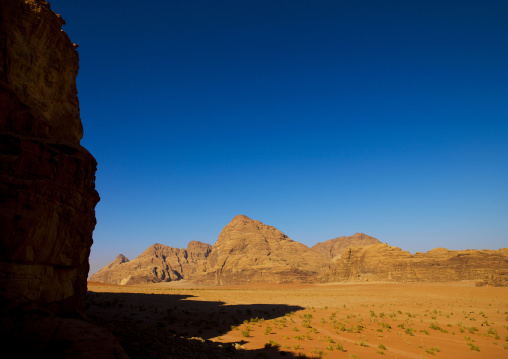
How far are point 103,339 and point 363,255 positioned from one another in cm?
11184

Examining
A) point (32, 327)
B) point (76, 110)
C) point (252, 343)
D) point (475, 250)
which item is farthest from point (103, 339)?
point (475, 250)

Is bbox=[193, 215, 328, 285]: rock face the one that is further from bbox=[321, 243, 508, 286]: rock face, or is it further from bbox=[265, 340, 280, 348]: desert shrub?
bbox=[265, 340, 280, 348]: desert shrub

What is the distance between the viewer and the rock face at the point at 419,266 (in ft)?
256

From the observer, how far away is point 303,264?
470ft

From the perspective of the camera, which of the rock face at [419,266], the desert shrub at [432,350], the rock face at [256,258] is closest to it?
the desert shrub at [432,350]

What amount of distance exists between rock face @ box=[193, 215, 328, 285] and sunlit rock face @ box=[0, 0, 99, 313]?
358 ft

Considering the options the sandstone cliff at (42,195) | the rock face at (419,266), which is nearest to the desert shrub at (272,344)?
the sandstone cliff at (42,195)

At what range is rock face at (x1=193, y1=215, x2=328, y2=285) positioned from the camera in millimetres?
121312

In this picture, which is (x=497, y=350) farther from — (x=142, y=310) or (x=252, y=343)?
(x=142, y=310)

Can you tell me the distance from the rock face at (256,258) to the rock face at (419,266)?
722 inches

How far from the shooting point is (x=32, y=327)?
576 centimetres

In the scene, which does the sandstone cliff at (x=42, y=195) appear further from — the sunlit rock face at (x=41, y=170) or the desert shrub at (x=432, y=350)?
the desert shrub at (x=432, y=350)

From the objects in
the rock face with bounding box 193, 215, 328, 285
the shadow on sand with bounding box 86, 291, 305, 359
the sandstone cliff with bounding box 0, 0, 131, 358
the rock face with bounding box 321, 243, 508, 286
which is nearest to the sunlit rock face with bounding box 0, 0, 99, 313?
the sandstone cliff with bounding box 0, 0, 131, 358

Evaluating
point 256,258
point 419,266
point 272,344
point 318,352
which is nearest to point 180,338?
point 272,344
